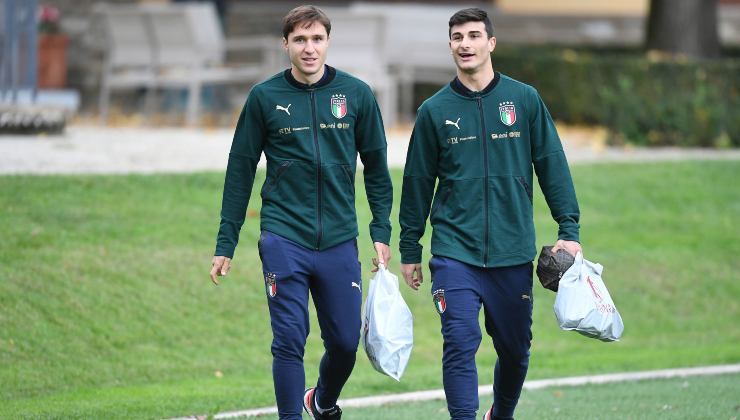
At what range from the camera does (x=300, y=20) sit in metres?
6.47

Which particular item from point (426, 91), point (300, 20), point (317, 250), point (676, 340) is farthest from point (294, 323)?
point (426, 91)

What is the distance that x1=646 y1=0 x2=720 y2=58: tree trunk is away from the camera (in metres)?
18.1

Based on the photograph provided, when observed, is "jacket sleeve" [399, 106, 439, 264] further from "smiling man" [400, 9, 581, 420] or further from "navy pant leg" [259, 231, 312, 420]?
"navy pant leg" [259, 231, 312, 420]

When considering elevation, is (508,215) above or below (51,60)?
above

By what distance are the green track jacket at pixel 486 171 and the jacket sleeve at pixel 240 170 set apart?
71cm

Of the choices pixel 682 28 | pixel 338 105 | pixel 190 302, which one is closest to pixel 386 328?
pixel 338 105

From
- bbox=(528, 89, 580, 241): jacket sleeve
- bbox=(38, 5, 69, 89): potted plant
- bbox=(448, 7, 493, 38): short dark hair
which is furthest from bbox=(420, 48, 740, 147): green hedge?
bbox=(448, 7, 493, 38): short dark hair

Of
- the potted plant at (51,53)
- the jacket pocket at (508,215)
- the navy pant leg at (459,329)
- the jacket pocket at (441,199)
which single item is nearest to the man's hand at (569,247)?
the jacket pocket at (508,215)

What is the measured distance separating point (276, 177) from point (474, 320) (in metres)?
1.09

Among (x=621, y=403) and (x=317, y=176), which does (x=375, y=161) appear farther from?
(x=621, y=403)

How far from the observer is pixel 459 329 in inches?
249

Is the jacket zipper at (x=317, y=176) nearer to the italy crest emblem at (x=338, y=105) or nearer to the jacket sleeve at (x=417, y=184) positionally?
the italy crest emblem at (x=338, y=105)

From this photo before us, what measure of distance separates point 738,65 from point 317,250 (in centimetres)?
1142

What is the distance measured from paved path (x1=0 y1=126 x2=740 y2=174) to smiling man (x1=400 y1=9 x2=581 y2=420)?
245 inches
